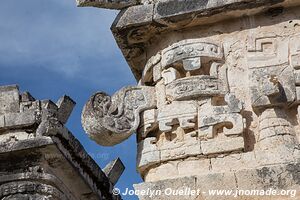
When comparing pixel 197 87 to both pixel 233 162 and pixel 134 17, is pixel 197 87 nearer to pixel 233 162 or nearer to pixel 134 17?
pixel 233 162

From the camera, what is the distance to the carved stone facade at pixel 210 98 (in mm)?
4906

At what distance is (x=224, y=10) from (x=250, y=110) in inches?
34.9

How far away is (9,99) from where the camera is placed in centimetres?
725

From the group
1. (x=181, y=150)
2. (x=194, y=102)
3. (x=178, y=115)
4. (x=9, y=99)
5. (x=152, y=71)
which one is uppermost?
(x=9, y=99)

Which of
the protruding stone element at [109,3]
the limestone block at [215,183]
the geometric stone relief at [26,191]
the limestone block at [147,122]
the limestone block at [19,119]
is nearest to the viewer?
the limestone block at [215,183]

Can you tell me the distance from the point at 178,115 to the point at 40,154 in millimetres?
2146

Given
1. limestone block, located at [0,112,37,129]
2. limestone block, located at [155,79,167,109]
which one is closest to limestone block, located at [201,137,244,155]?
limestone block, located at [155,79,167,109]

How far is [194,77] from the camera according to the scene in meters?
5.23

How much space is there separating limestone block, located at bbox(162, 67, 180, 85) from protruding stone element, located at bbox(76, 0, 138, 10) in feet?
2.45

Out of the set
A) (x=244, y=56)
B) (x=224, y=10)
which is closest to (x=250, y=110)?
(x=244, y=56)

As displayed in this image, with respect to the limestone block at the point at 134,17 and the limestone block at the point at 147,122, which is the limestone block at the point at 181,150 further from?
the limestone block at the point at 134,17

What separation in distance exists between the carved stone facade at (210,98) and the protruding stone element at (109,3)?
0.01 metres

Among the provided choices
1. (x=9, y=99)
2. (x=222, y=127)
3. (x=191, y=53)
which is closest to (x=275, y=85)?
(x=222, y=127)

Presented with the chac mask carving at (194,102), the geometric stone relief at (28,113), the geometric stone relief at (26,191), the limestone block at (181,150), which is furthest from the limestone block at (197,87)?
the geometric stone relief at (26,191)
